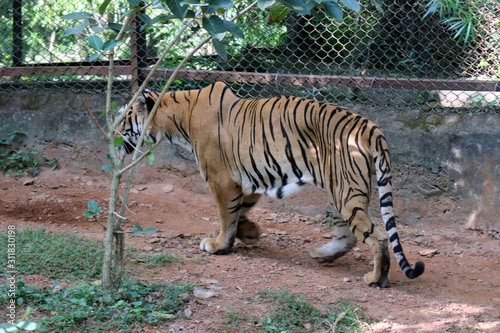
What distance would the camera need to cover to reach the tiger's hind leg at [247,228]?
5066 mm

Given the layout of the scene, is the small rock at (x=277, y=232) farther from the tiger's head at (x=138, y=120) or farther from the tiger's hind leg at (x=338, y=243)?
the tiger's head at (x=138, y=120)

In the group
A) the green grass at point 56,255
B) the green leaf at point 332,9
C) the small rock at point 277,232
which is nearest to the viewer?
the green leaf at point 332,9

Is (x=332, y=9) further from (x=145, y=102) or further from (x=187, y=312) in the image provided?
(x=145, y=102)

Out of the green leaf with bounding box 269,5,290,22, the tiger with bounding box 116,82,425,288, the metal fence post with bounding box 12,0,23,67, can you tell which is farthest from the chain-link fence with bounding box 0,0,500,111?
the green leaf with bounding box 269,5,290,22

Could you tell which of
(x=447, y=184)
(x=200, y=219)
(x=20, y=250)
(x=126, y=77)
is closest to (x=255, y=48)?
(x=126, y=77)

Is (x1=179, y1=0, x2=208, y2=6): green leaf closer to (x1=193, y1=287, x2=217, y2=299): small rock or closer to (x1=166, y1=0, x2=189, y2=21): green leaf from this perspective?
(x1=166, y1=0, x2=189, y2=21): green leaf

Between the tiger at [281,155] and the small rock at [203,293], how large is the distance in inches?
45.8

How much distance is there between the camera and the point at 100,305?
313 centimetres

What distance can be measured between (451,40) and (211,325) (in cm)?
489

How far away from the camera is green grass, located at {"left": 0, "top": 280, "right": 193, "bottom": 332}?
2.96 metres

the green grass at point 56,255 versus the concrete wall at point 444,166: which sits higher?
the concrete wall at point 444,166

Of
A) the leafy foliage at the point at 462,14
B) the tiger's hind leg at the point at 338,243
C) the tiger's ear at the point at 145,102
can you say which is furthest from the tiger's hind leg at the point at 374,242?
the leafy foliage at the point at 462,14

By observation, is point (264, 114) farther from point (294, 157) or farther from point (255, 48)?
point (255, 48)

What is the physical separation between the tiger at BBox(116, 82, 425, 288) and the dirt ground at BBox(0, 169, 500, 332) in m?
0.28
